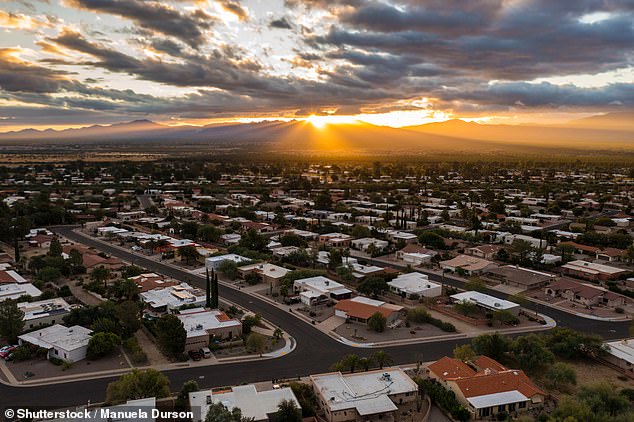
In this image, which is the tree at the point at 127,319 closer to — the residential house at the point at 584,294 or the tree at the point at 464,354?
the tree at the point at 464,354

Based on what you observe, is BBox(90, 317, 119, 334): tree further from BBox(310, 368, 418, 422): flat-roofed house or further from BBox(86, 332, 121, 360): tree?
BBox(310, 368, 418, 422): flat-roofed house

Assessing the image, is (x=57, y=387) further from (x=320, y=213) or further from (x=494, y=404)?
(x=320, y=213)

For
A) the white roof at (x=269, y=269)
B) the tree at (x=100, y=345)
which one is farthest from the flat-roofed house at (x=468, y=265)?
the tree at (x=100, y=345)

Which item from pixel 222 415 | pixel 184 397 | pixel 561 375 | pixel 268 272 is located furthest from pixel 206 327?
pixel 561 375

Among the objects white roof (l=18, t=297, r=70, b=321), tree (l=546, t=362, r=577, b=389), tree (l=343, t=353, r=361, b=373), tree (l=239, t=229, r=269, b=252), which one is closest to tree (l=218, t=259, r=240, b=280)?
tree (l=239, t=229, r=269, b=252)

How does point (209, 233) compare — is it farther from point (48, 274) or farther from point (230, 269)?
point (48, 274)

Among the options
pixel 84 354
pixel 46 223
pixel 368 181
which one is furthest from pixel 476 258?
pixel 368 181
